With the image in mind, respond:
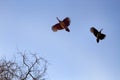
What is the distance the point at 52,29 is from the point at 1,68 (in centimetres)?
922

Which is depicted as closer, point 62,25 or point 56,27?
point 62,25

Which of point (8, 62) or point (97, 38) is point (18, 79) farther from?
point (97, 38)

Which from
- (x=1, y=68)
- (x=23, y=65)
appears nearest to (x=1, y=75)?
(x=1, y=68)

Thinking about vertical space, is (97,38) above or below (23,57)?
below

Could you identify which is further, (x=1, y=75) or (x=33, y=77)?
(x=33, y=77)

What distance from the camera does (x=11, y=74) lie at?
1905 cm

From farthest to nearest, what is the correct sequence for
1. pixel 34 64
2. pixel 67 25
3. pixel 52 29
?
1. pixel 34 64
2. pixel 52 29
3. pixel 67 25

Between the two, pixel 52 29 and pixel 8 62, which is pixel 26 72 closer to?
pixel 8 62

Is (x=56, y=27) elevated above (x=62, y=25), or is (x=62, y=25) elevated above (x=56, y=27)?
(x=56, y=27)

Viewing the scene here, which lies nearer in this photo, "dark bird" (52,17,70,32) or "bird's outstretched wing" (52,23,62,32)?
"dark bird" (52,17,70,32)

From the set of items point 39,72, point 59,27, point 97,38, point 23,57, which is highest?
point 23,57

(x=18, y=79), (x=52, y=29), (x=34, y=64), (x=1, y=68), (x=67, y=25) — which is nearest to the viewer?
(x=67, y=25)

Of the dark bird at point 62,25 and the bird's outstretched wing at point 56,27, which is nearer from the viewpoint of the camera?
the dark bird at point 62,25

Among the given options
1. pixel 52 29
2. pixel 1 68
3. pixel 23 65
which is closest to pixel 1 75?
pixel 1 68
